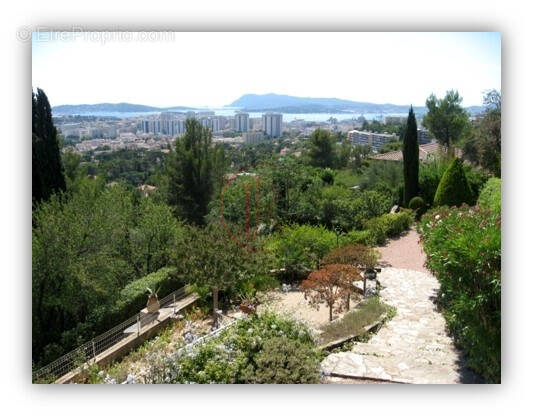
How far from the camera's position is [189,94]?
6.57 metres

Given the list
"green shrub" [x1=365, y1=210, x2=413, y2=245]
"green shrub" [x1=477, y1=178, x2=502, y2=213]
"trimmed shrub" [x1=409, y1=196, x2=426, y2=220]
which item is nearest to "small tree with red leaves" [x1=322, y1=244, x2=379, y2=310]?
"green shrub" [x1=477, y1=178, x2=502, y2=213]

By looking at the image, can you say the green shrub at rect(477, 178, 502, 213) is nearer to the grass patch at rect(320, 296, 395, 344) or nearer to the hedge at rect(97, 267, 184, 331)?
the grass patch at rect(320, 296, 395, 344)

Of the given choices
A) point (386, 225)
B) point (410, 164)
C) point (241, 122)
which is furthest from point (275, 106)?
point (410, 164)

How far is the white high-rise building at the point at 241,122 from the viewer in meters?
7.45

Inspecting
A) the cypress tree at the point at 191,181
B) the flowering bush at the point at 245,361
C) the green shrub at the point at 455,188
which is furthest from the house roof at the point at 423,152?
the flowering bush at the point at 245,361

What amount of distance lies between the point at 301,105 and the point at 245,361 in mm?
3508

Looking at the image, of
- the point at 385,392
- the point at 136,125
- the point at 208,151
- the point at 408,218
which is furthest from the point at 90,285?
the point at 408,218

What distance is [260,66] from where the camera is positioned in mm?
6172

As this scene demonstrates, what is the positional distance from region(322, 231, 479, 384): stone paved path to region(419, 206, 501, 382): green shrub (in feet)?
0.92

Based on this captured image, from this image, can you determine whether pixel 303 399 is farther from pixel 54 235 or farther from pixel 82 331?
pixel 54 235

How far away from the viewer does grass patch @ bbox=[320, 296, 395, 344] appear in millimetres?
6453

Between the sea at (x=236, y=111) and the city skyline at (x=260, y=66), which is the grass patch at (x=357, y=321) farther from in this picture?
the city skyline at (x=260, y=66)

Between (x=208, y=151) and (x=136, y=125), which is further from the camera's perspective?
(x=208, y=151)
